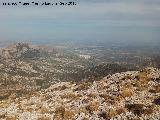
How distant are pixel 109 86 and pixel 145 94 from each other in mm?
11818

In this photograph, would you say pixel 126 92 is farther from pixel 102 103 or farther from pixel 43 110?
pixel 43 110

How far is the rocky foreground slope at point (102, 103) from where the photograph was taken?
55.2 metres

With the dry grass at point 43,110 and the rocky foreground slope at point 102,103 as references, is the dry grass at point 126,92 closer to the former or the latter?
the rocky foreground slope at point 102,103

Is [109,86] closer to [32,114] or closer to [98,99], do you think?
[98,99]

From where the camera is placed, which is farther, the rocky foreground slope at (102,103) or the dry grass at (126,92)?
the dry grass at (126,92)

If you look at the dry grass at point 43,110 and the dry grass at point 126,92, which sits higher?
the dry grass at point 126,92

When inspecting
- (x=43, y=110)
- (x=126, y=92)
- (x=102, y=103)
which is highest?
(x=126, y=92)

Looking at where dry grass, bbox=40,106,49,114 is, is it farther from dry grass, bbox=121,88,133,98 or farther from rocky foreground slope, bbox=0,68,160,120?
dry grass, bbox=121,88,133,98

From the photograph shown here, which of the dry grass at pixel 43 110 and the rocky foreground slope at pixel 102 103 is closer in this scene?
the rocky foreground slope at pixel 102 103

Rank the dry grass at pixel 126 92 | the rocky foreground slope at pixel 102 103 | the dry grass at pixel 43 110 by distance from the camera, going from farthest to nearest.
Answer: the dry grass at pixel 126 92 → the dry grass at pixel 43 110 → the rocky foreground slope at pixel 102 103

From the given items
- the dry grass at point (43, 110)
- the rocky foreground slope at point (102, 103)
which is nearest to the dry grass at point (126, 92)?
the rocky foreground slope at point (102, 103)

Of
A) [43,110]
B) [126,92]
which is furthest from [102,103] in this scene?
[43,110]

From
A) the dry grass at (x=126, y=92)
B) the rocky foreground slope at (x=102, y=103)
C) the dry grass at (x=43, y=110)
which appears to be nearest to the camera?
the rocky foreground slope at (x=102, y=103)

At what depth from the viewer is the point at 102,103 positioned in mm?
60875
